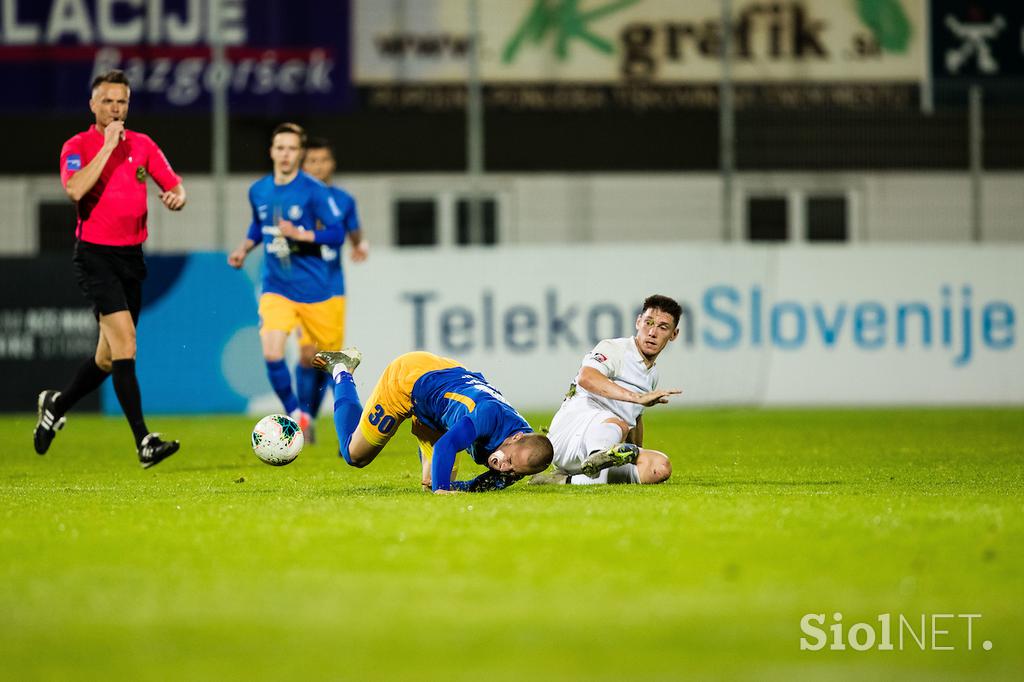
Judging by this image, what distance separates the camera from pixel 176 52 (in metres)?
21.1

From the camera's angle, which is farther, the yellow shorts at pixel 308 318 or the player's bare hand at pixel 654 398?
the yellow shorts at pixel 308 318

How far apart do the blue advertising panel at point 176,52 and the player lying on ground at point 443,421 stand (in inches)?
511

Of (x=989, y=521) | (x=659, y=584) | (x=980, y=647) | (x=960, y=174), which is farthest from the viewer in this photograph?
(x=960, y=174)

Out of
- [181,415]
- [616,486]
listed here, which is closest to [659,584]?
[616,486]

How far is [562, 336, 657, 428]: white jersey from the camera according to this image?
28.6 ft

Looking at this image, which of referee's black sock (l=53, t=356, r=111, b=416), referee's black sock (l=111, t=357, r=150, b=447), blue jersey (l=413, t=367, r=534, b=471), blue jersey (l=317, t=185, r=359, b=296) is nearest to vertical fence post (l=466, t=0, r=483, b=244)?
blue jersey (l=317, t=185, r=359, b=296)

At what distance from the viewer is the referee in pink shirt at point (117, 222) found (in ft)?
30.6

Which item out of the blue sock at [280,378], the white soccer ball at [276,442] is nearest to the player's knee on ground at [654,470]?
the white soccer ball at [276,442]

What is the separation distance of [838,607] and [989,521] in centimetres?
Result: 218

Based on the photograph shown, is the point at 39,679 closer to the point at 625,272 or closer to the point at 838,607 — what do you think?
the point at 838,607

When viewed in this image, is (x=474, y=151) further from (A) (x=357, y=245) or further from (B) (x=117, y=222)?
(B) (x=117, y=222)

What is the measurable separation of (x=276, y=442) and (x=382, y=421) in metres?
0.93

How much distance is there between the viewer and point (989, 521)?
6508 millimetres

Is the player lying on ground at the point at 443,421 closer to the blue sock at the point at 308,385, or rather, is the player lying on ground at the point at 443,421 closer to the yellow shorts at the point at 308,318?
the yellow shorts at the point at 308,318
